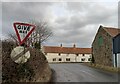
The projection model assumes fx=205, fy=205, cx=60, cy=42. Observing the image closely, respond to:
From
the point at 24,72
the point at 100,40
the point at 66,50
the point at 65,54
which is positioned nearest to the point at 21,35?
the point at 24,72

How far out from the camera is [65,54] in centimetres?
9025

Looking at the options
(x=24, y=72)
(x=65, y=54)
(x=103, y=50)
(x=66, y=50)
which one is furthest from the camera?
(x=66, y=50)

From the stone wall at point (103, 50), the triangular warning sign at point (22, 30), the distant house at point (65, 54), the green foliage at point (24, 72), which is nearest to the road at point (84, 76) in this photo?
the green foliage at point (24, 72)

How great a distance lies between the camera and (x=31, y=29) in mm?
6820

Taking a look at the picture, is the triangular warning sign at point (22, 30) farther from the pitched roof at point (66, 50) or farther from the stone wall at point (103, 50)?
the pitched roof at point (66, 50)

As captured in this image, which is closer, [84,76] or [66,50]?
[84,76]

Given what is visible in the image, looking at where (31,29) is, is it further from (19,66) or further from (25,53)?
(19,66)

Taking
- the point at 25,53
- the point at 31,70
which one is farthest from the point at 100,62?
the point at 25,53

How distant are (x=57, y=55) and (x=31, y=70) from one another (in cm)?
7806

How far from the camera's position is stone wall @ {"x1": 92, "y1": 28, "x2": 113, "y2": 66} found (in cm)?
3908

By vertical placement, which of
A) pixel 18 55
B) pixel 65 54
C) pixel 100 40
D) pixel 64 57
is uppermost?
pixel 100 40

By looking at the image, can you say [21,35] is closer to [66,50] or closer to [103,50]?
[103,50]

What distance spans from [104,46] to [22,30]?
36.5 metres

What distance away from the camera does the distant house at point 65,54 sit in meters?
87.6
